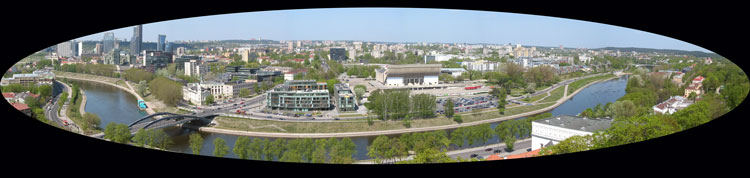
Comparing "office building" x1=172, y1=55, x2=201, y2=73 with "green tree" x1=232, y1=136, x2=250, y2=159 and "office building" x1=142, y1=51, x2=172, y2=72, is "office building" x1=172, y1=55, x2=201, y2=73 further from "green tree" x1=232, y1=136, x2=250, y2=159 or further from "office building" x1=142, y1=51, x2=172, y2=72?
"green tree" x1=232, y1=136, x2=250, y2=159

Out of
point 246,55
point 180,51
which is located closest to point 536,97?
point 246,55

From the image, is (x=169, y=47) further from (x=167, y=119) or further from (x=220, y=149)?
(x=220, y=149)

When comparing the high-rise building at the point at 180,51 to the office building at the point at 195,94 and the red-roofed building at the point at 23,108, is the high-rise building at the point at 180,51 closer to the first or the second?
the office building at the point at 195,94

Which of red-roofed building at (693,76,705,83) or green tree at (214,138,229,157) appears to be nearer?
green tree at (214,138,229,157)

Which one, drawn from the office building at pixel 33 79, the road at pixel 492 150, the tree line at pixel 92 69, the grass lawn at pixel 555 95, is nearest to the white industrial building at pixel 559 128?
A: the road at pixel 492 150

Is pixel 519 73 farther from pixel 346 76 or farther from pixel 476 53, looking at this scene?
pixel 476 53

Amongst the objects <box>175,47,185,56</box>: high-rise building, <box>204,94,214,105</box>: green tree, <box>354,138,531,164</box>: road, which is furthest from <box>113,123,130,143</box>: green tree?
<box>175,47,185,56</box>: high-rise building

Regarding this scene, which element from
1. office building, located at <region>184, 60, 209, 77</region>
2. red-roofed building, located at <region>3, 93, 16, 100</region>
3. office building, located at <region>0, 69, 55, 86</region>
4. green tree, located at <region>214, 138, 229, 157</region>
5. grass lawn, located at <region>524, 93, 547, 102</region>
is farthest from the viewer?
office building, located at <region>184, 60, 209, 77</region>
